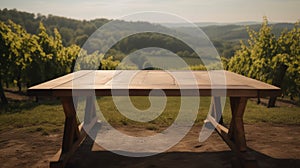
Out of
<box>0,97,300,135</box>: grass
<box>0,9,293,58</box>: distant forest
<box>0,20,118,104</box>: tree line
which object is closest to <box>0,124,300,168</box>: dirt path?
<box>0,97,300,135</box>: grass

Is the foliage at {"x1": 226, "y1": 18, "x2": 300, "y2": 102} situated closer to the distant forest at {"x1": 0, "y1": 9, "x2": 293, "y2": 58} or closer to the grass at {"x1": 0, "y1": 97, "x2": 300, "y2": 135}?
the grass at {"x1": 0, "y1": 97, "x2": 300, "y2": 135}

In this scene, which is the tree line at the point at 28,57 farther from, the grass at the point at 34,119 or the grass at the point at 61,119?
the grass at the point at 61,119

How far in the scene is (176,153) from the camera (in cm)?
460

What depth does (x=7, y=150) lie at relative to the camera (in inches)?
187

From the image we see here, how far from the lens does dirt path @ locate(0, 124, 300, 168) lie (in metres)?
4.14

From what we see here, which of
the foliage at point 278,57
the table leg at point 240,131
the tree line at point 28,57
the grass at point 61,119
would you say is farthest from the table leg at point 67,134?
the foliage at point 278,57

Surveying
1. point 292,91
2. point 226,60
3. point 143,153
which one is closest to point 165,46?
point 226,60

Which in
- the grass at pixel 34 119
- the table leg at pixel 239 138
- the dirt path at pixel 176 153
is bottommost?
the grass at pixel 34 119

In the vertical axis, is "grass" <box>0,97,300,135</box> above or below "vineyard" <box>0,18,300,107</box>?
below

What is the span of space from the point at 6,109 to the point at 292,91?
34.5 feet

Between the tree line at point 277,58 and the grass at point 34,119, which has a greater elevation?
the tree line at point 277,58

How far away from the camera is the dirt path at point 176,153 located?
13.6ft

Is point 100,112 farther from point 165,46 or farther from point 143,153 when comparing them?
point 165,46

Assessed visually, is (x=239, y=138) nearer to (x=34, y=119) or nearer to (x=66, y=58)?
(x=34, y=119)
